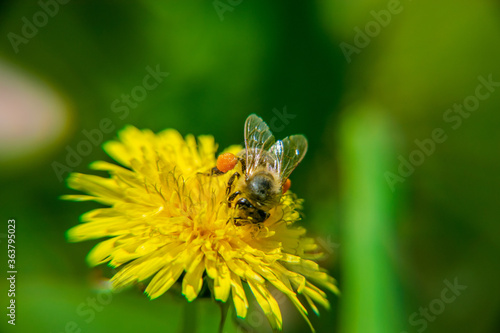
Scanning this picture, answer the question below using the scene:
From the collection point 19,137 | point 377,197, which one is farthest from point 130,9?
point 377,197

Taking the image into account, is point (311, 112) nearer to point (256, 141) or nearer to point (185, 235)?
point (256, 141)

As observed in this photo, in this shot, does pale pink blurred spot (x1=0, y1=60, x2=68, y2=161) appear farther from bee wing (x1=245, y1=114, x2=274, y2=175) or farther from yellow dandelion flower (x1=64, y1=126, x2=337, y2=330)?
bee wing (x1=245, y1=114, x2=274, y2=175)

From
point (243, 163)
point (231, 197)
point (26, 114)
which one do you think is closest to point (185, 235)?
point (231, 197)

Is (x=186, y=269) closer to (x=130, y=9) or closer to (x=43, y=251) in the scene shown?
(x=43, y=251)

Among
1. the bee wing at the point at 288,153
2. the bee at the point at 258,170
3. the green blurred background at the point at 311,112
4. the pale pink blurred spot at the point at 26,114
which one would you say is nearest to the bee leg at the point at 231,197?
the bee at the point at 258,170

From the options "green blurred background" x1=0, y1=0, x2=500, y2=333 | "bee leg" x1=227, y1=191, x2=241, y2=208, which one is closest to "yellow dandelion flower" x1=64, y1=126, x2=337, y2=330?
"bee leg" x1=227, y1=191, x2=241, y2=208
